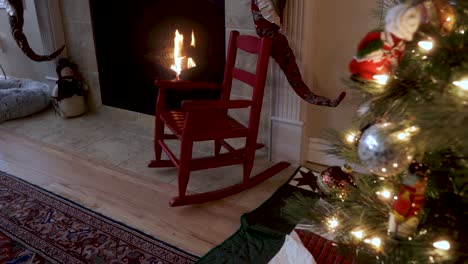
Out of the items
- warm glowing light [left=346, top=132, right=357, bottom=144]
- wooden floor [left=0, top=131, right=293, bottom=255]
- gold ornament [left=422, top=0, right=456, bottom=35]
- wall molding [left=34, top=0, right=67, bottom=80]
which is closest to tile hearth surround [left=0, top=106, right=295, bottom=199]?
wooden floor [left=0, top=131, right=293, bottom=255]

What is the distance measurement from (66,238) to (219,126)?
32.2 inches

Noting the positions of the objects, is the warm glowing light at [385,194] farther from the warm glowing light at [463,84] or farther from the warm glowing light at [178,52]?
the warm glowing light at [178,52]

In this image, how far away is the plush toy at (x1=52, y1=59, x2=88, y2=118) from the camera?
2.88m

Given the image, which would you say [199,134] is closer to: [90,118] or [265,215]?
[265,215]

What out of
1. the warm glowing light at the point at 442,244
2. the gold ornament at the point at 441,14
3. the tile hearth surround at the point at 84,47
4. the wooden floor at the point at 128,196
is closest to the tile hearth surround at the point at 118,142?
Answer: the wooden floor at the point at 128,196

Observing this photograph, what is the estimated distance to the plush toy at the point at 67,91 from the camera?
2.88 metres

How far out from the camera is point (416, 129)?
0.65 meters

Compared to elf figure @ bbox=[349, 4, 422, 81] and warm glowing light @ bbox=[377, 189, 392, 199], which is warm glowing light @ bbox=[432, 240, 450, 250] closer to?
warm glowing light @ bbox=[377, 189, 392, 199]

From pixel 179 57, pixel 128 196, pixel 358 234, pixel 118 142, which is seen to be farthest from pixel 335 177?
pixel 118 142

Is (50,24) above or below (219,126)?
above

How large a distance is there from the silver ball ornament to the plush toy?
2.69 m

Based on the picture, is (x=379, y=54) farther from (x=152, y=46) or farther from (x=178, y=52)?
(x=152, y=46)

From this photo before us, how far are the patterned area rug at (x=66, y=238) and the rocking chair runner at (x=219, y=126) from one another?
29 cm

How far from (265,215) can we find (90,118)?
6.09 feet
